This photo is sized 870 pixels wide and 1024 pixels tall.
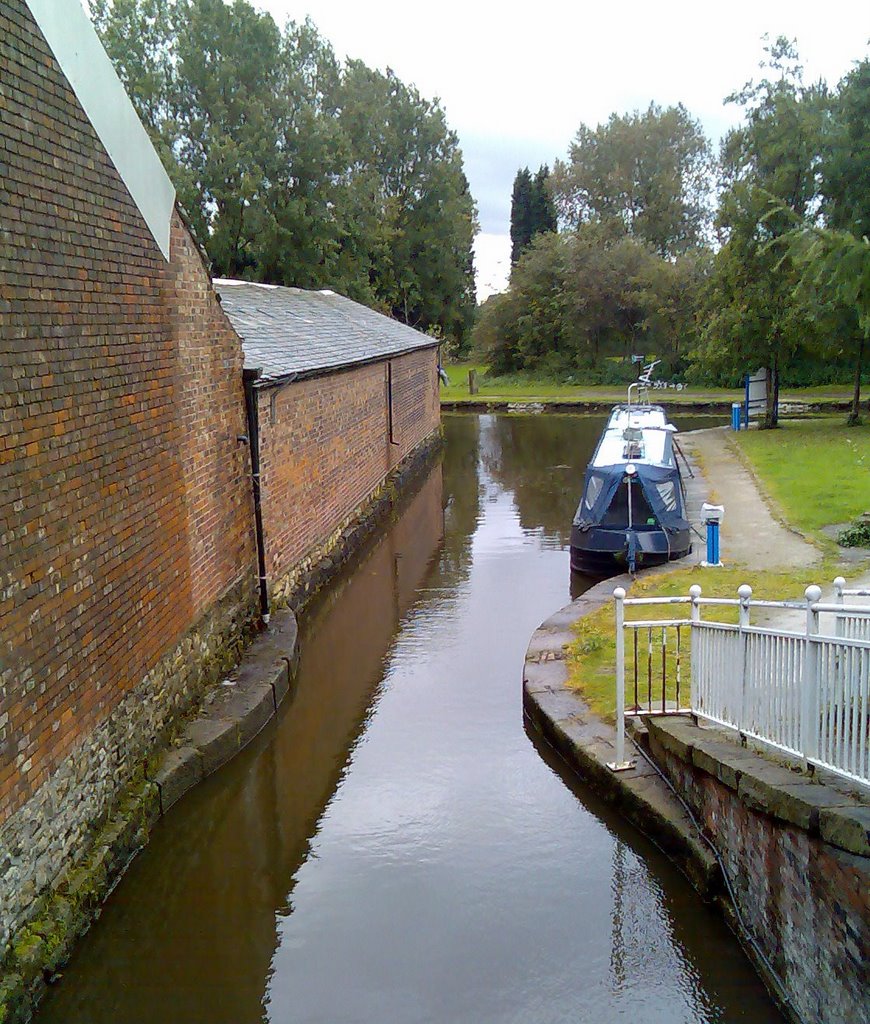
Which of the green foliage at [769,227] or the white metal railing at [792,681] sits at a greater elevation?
the green foliage at [769,227]

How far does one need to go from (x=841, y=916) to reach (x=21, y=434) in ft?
16.3

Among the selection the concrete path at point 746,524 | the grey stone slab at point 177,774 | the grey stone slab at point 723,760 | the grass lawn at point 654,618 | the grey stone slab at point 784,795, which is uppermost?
the grey stone slab at point 784,795

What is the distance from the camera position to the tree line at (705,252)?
2298 centimetres

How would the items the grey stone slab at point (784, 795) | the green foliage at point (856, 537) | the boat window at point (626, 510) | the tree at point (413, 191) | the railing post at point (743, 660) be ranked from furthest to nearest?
the tree at point (413, 191) → the boat window at point (626, 510) → the green foliage at point (856, 537) → the railing post at point (743, 660) → the grey stone slab at point (784, 795)

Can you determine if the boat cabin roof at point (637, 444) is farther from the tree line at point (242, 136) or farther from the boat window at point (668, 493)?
the tree line at point (242, 136)

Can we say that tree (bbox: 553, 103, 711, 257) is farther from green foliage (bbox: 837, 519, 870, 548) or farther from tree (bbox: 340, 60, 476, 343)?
green foliage (bbox: 837, 519, 870, 548)

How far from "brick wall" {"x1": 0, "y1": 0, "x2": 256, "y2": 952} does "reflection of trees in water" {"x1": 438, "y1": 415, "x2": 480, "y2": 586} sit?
281 inches

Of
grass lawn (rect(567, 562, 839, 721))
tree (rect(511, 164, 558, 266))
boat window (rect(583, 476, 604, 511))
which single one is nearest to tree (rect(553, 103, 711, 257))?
tree (rect(511, 164, 558, 266))

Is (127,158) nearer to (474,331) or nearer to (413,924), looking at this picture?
(413,924)

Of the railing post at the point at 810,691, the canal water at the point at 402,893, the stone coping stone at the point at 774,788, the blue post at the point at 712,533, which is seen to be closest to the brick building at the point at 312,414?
the canal water at the point at 402,893

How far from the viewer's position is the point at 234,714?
8789 mm

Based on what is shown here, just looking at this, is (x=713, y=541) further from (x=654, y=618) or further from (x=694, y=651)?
(x=694, y=651)

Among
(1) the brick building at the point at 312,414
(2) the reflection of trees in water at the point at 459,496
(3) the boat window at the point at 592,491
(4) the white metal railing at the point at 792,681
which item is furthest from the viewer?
(2) the reflection of trees in water at the point at 459,496

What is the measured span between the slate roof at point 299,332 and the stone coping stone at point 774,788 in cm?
648
